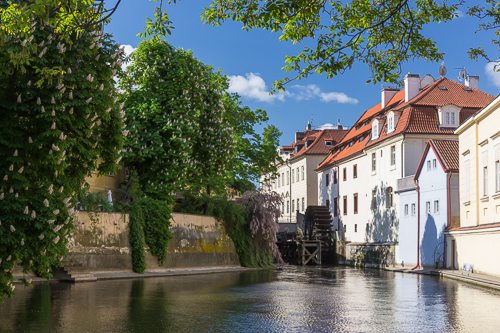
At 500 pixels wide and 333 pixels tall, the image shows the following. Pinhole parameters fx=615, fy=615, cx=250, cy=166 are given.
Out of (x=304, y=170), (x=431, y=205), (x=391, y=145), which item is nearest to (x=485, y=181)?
(x=431, y=205)

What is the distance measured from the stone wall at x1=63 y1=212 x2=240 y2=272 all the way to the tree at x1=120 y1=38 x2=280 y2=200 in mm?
2420

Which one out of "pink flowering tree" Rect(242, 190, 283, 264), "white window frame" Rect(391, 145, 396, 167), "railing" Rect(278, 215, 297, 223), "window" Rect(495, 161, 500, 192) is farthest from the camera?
"railing" Rect(278, 215, 297, 223)

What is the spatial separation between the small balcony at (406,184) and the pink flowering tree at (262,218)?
8.46m

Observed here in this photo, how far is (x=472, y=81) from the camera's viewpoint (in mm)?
48094

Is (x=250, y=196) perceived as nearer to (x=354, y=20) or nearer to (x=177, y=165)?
(x=177, y=165)

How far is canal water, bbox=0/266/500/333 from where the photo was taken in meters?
11.2

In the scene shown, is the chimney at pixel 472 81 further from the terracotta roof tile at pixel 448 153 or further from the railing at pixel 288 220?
the railing at pixel 288 220

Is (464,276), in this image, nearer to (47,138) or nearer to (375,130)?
(47,138)

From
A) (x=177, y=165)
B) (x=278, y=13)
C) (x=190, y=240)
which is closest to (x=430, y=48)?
(x=278, y=13)

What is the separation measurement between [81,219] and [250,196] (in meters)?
15.0

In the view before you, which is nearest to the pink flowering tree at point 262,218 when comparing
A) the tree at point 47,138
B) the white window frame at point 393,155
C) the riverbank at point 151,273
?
the riverbank at point 151,273

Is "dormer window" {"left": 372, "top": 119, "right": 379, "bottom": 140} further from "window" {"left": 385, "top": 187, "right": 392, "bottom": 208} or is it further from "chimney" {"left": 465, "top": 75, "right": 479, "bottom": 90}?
"chimney" {"left": 465, "top": 75, "right": 479, "bottom": 90}

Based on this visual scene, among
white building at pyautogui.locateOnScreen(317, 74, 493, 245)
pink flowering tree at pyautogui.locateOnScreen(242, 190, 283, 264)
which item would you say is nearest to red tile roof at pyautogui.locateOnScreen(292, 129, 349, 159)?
white building at pyautogui.locateOnScreen(317, 74, 493, 245)

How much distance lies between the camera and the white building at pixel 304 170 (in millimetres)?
66312
